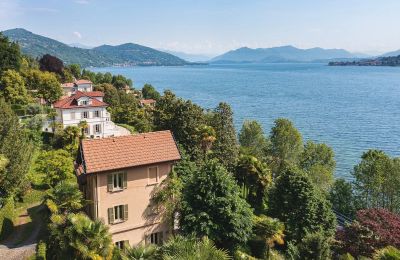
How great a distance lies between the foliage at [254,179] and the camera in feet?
136

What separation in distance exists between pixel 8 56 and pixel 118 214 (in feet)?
205

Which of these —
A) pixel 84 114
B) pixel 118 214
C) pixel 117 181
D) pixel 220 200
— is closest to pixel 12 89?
pixel 84 114

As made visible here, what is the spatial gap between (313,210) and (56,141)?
1379 inches

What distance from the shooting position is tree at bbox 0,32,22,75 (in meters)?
74.4

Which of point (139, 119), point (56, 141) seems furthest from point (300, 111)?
point (56, 141)

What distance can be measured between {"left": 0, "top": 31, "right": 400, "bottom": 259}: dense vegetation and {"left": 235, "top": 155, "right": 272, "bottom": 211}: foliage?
111mm

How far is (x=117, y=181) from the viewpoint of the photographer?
86.0 feet

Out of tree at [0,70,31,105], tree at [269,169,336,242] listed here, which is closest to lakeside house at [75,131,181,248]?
tree at [269,169,336,242]

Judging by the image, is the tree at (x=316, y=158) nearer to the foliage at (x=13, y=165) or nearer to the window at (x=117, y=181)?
the window at (x=117, y=181)

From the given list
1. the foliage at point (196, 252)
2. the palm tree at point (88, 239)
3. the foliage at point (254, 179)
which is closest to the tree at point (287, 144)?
the foliage at point (254, 179)

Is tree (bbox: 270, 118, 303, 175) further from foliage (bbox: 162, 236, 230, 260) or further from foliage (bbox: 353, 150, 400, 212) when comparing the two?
foliage (bbox: 162, 236, 230, 260)

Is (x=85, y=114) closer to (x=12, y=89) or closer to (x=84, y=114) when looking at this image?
(x=84, y=114)

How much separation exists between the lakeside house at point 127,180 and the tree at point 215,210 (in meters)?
2.56

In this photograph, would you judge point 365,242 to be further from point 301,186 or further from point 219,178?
point 219,178
